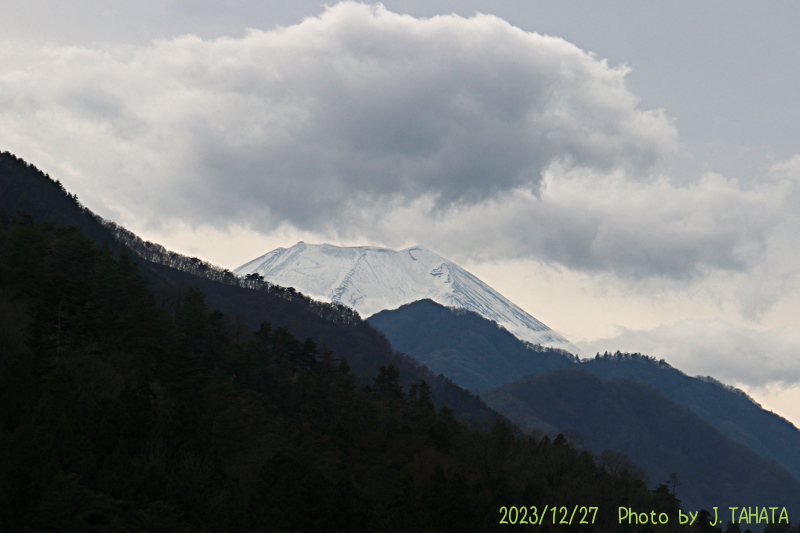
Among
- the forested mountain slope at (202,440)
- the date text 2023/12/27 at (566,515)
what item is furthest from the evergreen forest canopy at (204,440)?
the date text 2023/12/27 at (566,515)

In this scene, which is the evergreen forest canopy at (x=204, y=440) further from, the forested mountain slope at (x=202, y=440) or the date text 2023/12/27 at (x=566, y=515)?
the date text 2023/12/27 at (x=566, y=515)

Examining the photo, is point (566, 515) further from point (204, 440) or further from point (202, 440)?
point (202, 440)

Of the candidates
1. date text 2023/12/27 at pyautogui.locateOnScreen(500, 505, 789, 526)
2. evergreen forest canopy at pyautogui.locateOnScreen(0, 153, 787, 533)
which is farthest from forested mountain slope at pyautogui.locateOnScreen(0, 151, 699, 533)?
date text 2023/12/27 at pyautogui.locateOnScreen(500, 505, 789, 526)

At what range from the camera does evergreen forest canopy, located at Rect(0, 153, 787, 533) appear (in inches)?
1340

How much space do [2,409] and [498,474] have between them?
47364mm

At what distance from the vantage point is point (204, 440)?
41375 millimetres

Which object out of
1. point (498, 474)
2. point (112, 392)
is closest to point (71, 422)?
point (112, 392)

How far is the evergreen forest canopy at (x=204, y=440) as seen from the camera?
1340 inches

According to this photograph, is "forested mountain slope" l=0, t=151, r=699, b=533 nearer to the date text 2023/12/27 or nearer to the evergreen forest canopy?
the evergreen forest canopy

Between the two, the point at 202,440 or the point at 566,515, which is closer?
the point at 202,440

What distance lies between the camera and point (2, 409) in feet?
126

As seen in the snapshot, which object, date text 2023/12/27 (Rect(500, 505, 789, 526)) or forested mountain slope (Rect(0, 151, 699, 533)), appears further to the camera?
date text 2023/12/27 (Rect(500, 505, 789, 526))

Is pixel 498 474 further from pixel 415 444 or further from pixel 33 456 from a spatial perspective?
pixel 33 456

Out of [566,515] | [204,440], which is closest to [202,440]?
[204,440]
